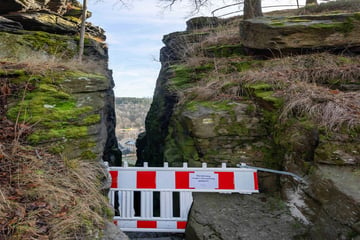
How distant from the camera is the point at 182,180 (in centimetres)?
354

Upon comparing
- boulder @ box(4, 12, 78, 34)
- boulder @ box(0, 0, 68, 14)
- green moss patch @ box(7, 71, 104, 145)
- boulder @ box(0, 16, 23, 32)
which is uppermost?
boulder @ box(0, 0, 68, 14)

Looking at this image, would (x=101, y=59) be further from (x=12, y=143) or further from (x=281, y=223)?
(x=281, y=223)

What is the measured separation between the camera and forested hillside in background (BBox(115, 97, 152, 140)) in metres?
Answer: 44.3

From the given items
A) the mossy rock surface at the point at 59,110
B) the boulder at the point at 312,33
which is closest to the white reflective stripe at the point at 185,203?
the mossy rock surface at the point at 59,110

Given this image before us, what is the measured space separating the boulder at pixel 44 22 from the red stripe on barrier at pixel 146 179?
7.79 meters

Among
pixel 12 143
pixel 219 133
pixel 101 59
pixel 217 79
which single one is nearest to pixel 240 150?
pixel 219 133

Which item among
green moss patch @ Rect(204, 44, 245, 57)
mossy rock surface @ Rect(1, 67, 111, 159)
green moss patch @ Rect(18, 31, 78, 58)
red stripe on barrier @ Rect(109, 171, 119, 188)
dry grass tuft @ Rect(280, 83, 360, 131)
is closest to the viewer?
dry grass tuft @ Rect(280, 83, 360, 131)

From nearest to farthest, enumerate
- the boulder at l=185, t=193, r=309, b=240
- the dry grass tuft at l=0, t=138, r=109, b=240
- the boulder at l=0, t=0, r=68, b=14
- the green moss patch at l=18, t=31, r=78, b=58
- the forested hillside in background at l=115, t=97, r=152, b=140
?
the dry grass tuft at l=0, t=138, r=109, b=240
the boulder at l=185, t=193, r=309, b=240
the green moss patch at l=18, t=31, r=78, b=58
the boulder at l=0, t=0, r=68, b=14
the forested hillside in background at l=115, t=97, r=152, b=140

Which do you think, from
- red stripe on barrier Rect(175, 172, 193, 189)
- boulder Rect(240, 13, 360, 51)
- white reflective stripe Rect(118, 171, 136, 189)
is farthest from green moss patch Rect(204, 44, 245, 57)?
white reflective stripe Rect(118, 171, 136, 189)

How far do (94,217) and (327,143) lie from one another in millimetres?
2743

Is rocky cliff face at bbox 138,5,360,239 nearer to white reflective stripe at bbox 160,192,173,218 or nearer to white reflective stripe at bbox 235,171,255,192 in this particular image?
white reflective stripe at bbox 235,171,255,192

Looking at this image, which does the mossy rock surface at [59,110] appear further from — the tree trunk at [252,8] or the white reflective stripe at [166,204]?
the tree trunk at [252,8]

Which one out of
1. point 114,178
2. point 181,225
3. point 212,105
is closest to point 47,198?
point 114,178

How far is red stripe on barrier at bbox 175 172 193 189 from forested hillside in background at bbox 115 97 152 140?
39378 millimetres
